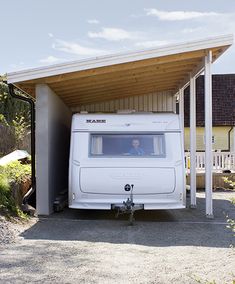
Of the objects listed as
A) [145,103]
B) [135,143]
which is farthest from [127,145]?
[145,103]

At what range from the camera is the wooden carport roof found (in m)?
10.7

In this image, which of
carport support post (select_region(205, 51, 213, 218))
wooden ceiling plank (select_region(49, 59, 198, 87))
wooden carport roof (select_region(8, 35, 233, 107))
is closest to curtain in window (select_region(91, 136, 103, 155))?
wooden carport roof (select_region(8, 35, 233, 107))

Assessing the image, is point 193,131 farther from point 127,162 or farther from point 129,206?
point 129,206

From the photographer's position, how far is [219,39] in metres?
10.6

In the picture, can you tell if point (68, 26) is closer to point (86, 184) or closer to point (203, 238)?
point (86, 184)

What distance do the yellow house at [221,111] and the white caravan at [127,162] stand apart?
17.1 m

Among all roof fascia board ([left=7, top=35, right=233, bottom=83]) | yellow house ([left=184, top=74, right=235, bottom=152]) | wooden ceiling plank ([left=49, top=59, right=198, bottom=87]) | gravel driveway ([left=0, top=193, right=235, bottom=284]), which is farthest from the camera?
yellow house ([left=184, top=74, right=235, bottom=152])

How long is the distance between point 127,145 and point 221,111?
18.9 meters

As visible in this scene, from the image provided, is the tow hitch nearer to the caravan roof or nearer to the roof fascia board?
the caravan roof

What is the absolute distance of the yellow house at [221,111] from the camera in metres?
28.7

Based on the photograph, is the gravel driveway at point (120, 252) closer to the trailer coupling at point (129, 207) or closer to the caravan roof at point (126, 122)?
the trailer coupling at point (129, 207)

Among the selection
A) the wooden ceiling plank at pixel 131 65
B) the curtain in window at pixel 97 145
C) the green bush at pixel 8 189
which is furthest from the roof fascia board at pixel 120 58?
the green bush at pixel 8 189

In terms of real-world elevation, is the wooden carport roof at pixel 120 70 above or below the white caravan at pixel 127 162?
above

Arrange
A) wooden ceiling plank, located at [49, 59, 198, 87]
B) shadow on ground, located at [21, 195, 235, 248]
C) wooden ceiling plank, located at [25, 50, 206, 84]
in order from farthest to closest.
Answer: wooden ceiling plank, located at [49, 59, 198, 87] → wooden ceiling plank, located at [25, 50, 206, 84] → shadow on ground, located at [21, 195, 235, 248]
